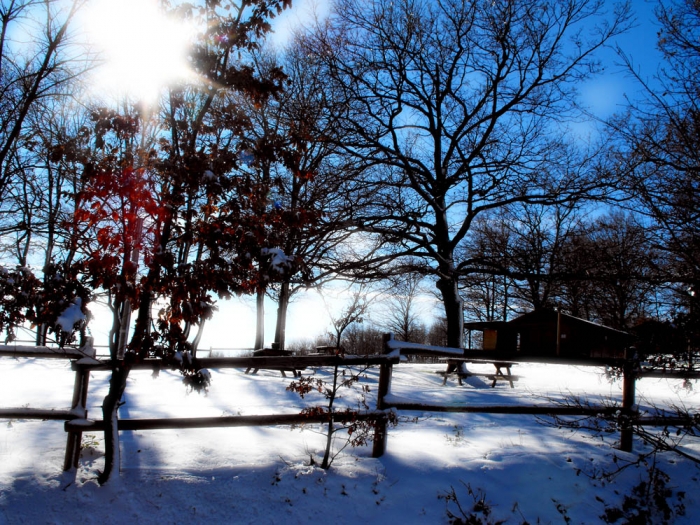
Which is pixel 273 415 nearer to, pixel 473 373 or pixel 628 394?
pixel 628 394

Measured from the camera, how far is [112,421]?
13.4ft

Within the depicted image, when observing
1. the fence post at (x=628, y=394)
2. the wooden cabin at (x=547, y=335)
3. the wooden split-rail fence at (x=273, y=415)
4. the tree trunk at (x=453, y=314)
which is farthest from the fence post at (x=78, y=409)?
the wooden cabin at (x=547, y=335)

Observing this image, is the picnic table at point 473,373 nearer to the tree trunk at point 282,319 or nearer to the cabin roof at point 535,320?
the tree trunk at point 282,319

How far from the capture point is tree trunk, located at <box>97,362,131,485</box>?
3.97 m

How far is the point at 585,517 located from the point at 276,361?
10.9 feet

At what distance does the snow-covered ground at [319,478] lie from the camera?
3.87 metres

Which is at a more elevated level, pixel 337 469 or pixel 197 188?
pixel 197 188

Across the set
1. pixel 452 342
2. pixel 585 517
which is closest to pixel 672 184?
pixel 585 517

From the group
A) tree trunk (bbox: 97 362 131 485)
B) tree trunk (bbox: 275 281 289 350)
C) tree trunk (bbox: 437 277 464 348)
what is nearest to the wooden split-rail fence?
tree trunk (bbox: 97 362 131 485)

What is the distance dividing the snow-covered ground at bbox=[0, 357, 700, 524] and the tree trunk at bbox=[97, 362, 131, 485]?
0.14m

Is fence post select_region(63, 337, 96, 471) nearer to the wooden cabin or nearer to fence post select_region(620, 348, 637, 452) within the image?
fence post select_region(620, 348, 637, 452)

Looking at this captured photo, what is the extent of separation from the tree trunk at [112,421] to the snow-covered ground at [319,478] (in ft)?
0.46

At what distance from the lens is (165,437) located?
526 centimetres

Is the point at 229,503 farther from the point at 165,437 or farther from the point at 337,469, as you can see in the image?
the point at 165,437
